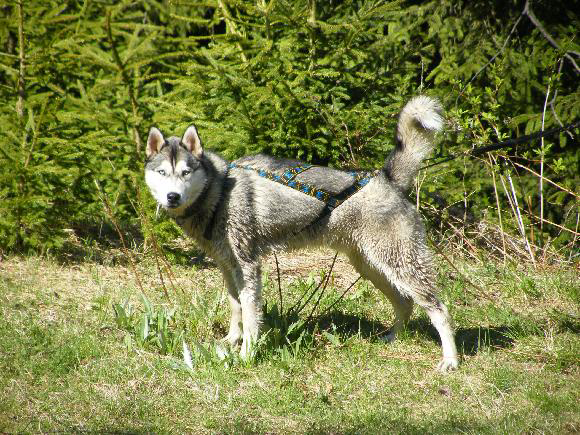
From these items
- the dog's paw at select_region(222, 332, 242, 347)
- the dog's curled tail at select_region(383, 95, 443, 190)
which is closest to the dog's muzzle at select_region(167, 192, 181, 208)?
the dog's paw at select_region(222, 332, 242, 347)

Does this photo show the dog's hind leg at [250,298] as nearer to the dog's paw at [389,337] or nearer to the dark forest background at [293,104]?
the dog's paw at [389,337]

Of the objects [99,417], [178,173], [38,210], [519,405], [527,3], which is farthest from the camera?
[527,3]

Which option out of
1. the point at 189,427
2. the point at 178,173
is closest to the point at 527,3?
the point at 178,173

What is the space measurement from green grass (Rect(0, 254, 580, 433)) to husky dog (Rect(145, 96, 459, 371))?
386 mm

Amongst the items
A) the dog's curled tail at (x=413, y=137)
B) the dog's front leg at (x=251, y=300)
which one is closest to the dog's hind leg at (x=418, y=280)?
the dog's curled tail at (x=413, y=137)

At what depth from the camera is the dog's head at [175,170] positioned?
477cm

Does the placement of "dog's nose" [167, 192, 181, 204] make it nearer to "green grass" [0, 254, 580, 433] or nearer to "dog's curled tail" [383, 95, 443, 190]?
"green grass" [0, 254, 580, 433]

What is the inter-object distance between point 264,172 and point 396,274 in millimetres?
1396

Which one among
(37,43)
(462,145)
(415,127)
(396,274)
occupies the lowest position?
(396,274)

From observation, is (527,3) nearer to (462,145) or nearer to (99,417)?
(462,145)

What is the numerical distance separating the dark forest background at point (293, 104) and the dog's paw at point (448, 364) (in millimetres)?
2559

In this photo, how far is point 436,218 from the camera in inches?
312

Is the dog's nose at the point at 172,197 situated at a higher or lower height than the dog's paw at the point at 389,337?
higher

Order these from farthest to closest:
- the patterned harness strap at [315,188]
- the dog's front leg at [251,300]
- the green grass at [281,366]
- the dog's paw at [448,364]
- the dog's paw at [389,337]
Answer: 1. the dog's paw at [389,337]
2. the patterned harness strap at [315,188]
3. the dog's front leg at [251,300]
4. the dog's paw at [448,364]
5. the green grass at [281,366]
